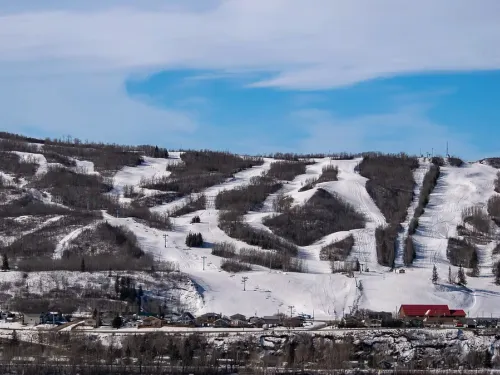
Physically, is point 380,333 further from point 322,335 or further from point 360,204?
point 360,204

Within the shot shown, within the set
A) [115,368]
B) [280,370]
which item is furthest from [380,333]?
[115,368]

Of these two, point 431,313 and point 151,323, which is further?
point 431,313

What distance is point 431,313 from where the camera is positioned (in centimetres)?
5703

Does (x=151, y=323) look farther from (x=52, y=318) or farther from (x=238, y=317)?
(x=52, y=318)

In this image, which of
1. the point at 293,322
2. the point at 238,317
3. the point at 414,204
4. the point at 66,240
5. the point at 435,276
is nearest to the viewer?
the point at 293,322

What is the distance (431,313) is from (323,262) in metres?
16.6

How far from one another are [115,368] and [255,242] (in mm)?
32234

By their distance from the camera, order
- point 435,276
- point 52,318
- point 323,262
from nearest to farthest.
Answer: point 52,318, point 435,276, point 323,262

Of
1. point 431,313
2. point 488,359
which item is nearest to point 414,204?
point 431,313

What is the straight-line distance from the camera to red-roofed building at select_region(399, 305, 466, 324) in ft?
185

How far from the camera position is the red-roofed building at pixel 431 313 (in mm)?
56406

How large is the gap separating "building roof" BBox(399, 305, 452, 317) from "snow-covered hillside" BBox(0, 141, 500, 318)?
127 inches

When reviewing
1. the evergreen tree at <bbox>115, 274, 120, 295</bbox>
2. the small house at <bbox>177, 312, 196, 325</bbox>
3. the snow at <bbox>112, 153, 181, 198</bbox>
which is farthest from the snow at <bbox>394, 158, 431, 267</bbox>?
the snow at <bbox>112, 153, 181, 198</bbox>

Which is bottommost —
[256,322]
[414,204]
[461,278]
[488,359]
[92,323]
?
[488,359]
